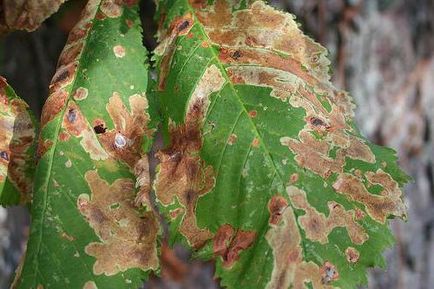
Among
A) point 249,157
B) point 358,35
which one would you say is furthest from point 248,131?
point 358,35

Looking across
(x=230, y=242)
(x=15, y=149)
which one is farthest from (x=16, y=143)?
(x=230, y=242)

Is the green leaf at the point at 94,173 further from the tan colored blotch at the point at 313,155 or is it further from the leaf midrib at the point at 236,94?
the tan colored blotch at the point at 313,155

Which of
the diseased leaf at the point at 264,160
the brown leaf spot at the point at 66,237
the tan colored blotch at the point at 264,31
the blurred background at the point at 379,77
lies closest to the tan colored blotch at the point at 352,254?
the diseased leaf at the point at 264,160

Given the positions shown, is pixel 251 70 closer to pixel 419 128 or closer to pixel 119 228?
pixel 119 228

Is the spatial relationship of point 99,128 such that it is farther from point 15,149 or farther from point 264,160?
point 264,160

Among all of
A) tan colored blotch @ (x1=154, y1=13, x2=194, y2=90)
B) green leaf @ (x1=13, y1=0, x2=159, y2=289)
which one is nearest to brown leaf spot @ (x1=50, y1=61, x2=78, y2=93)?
green leaf @ (x1=13, y1=0, x2=159, y2=289)

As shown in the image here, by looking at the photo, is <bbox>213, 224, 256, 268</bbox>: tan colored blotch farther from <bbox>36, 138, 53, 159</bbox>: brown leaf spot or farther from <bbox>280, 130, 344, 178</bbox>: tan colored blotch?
<bbox>36, 138, 53, 159</bbox>: brown leaf spot
